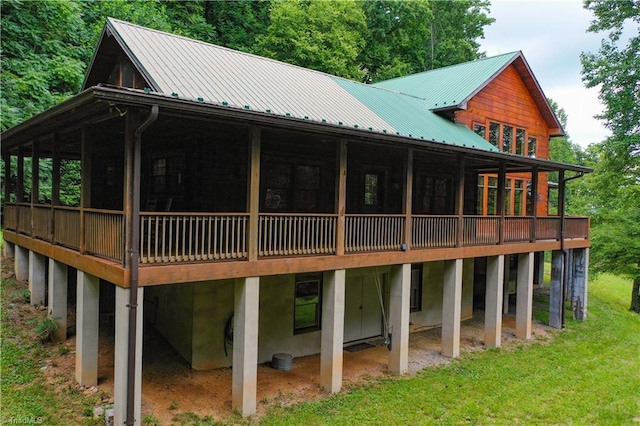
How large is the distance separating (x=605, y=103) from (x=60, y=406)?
996 inches

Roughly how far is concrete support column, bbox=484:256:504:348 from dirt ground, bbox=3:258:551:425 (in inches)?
42.0

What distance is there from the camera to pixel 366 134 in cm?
955

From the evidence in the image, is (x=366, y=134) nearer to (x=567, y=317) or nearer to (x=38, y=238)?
(x=38, y=238)

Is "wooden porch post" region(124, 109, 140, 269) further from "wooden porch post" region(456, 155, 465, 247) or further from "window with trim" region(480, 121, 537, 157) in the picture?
"window with trim" region(480, 121, 537, 157)

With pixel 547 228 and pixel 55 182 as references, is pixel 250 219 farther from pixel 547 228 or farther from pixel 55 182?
pixel 547 228

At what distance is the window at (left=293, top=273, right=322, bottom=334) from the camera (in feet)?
40.5

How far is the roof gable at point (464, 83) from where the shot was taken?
18219 mm

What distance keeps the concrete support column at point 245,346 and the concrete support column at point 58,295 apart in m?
5.19

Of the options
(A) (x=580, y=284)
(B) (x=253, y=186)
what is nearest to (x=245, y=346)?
(B) (x=253, y=186)

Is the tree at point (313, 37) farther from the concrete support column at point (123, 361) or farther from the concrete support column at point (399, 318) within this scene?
the concrete support column at point (123, 361)

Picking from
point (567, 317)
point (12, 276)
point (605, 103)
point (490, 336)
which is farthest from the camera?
point (605, 103)

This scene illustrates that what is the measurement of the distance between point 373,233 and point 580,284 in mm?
12059

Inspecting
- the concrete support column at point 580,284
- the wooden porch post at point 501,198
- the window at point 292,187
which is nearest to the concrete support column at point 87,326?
the window at point 292,187

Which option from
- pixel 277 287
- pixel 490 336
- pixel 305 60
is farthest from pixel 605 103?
pixel 277 287
